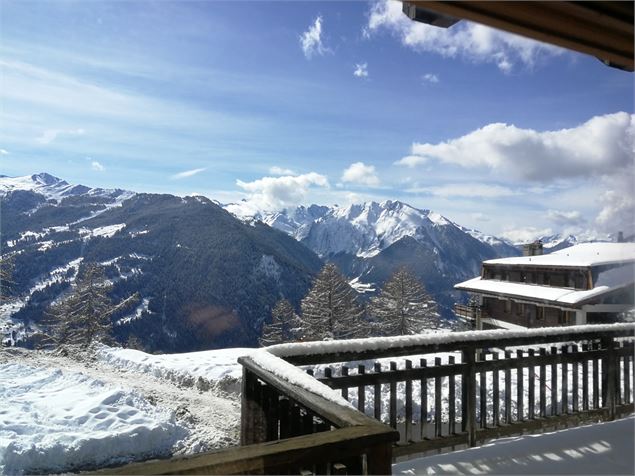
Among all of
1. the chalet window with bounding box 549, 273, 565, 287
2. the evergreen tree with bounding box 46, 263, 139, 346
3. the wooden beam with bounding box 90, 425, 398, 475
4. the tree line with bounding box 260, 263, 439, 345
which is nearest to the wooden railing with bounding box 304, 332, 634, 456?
the wooden beam with bounding box 90, 425, 398, 475

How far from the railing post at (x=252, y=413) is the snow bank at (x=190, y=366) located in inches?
399

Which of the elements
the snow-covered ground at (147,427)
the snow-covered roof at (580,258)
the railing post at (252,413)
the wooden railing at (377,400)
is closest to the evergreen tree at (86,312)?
the snow-covered ground at (147,427)

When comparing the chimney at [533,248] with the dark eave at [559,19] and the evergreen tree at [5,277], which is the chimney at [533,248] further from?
the evergreen tree at [5,277]

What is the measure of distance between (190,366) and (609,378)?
43.5 feet

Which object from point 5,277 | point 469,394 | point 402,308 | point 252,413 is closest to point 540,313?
point 402,308

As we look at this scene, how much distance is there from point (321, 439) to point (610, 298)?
Answer: 29081 mm

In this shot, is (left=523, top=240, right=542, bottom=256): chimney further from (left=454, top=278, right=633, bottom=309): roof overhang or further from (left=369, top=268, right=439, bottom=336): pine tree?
(left=369, top=268, right=439, bottom=336): pine tree

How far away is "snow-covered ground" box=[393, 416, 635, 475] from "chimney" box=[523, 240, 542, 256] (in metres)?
34.7

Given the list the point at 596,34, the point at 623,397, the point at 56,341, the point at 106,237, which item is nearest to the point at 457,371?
the point at 623,397

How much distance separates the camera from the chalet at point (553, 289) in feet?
83.9

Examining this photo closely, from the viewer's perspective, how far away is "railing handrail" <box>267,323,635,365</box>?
4109 millimetres

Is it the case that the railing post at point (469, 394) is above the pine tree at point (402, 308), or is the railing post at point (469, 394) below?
above

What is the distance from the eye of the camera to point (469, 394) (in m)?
4.76

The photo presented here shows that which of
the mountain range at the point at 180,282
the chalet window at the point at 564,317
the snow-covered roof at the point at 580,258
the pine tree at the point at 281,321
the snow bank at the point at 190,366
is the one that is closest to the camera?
the snow bank at the point at 190,366
